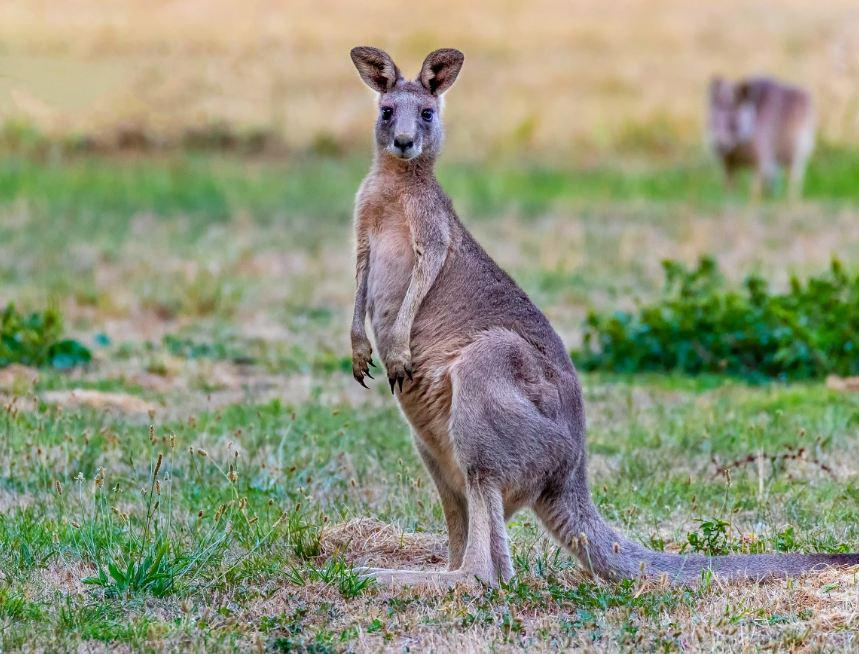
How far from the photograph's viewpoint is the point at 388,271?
4816 mm

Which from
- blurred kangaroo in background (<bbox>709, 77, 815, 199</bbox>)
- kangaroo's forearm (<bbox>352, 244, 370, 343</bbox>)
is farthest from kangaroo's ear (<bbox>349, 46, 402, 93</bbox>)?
blurred kangaroo in background (<bbox>709, 77, 815, 199</bbox>)

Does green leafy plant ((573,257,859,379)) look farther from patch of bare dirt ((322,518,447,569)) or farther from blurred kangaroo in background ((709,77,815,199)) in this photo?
blurred kangaroo in background ((709,77,815,199))

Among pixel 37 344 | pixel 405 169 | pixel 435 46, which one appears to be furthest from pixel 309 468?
pixel 435 46

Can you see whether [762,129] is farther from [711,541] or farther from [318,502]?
[711,541]

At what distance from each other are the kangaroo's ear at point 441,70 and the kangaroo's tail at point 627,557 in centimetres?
160

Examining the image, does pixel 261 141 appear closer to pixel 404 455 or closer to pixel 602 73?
pixel 602 73

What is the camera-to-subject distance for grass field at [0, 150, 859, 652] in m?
3.99

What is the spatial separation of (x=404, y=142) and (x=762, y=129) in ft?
39.8

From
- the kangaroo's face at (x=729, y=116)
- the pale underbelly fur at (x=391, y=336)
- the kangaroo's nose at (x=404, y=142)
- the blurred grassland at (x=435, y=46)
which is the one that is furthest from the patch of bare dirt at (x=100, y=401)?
the kangaroo's face at (x=729, y=116)

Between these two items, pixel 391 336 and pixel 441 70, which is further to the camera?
pixel 441 70

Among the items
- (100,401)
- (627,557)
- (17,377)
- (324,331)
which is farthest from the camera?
(324,331)

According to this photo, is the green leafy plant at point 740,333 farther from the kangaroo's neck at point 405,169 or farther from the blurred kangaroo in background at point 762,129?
the blurred kangaroo in background at point 762,129

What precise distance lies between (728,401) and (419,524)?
2693 mm

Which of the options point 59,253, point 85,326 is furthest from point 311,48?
point 85,326
